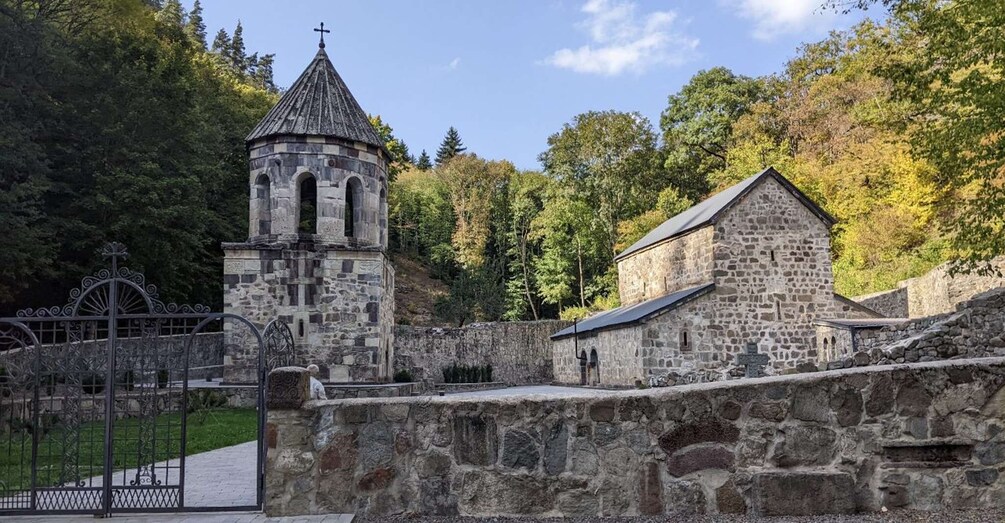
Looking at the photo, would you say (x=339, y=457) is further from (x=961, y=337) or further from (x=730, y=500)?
(x=961, y=337)

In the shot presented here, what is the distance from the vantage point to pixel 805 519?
4.75 m

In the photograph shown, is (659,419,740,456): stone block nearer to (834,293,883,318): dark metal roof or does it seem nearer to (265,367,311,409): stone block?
(265,367,311,409): stone block

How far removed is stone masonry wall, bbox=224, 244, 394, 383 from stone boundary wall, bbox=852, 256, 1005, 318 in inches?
615

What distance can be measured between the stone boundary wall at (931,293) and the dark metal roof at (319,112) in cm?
1646

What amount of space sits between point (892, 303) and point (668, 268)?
7.74 meters

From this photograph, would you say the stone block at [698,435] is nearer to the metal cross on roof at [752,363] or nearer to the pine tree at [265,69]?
the metal cross on roof at [752,363]

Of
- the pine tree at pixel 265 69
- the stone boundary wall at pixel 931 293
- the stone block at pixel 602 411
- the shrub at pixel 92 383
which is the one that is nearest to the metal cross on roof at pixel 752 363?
the stone boundary wall at pixel 931 293

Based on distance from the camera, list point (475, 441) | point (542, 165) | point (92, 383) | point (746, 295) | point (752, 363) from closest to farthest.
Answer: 1. point (475, 441)
2. point (92, 383)
3. point (752, 363)
4. point (746, 295)
5. point (542, 165)

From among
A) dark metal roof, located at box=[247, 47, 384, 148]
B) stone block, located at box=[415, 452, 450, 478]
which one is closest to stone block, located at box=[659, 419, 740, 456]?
stone block, located at box=[415, 452, 450, 478]

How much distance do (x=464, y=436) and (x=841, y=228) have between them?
99.0 ft

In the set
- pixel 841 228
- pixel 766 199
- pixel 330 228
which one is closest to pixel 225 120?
pixel 330 228

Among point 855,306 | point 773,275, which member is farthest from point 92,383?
point 855,306

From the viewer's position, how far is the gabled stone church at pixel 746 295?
20078 millimetres

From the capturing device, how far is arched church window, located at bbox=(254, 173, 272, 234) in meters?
19.0
